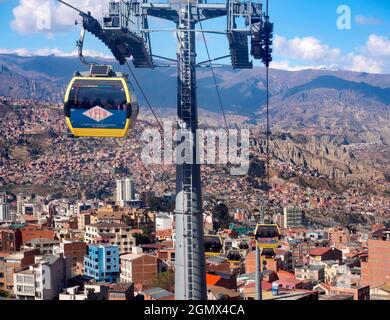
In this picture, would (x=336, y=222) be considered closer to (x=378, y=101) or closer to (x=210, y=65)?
(x=210, y=65)

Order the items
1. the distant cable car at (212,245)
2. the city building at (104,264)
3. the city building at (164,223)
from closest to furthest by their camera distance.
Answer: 1. the distant cable car at (212,245)
2. the city building at (104,264)
3. the city building at (164,223)

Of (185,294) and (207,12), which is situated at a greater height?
(207,12)

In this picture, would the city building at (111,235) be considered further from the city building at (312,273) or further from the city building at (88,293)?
the city building at (88,293)

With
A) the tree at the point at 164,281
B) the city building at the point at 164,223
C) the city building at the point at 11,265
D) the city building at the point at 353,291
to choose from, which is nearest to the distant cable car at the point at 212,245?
the city building at the point at 353,291

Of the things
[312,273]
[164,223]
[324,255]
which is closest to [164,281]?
[312,273]

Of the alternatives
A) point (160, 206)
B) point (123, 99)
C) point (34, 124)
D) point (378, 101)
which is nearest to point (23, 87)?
point (34, 124)
